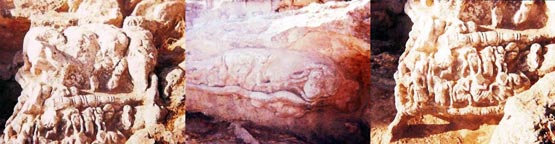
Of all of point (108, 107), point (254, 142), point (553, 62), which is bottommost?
point (254, 142)

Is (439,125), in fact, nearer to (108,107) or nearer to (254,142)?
(254,142)

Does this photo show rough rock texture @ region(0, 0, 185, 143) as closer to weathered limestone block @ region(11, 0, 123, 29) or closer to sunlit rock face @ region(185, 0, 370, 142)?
weathered limestone block @ region(11, 0, 123, 29)

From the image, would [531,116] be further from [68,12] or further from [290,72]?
[68,12]

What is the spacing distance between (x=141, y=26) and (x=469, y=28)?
1.81 metres

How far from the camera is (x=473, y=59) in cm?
314

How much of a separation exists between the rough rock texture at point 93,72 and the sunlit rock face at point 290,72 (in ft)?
0.63

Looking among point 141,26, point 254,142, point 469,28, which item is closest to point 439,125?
point 469,28

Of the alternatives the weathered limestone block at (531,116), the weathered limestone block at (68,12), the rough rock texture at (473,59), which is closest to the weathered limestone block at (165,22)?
the weathered limestone block at (68,12)

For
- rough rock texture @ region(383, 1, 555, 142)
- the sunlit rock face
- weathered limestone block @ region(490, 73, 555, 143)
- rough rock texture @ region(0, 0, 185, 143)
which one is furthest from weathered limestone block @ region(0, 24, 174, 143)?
weathered limestone block @ region(490, 73, 555, 143)

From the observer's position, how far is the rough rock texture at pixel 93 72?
329 cm

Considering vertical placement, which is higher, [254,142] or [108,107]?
[108,107]

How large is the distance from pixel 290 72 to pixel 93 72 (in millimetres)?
1093

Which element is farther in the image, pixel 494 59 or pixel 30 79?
pixel 30 79

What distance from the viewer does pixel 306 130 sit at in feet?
11.2
